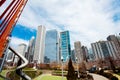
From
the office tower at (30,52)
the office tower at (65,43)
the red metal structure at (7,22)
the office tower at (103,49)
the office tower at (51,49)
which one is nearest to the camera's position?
the red metal structure at (7,22)

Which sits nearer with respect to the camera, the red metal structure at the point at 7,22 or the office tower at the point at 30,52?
the red metal structure at the point at 7,22

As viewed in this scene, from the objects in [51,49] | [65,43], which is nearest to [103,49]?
[65,43]

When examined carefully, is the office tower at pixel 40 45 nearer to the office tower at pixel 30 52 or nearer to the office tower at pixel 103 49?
the office tower at pixel 30 52

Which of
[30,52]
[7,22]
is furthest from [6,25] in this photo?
[30,52]

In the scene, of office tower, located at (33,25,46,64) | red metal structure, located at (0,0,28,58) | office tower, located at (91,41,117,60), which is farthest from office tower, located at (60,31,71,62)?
red metal structure, located at (0,0,28,58)

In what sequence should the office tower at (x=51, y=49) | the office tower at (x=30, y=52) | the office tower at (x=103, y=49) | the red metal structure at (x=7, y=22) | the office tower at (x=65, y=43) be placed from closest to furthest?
1. the red metal structure at (x=7, y=22)
2. the office tower at (x=30, y=52)
3. the office tower at (x=103, y=49)
4. the office tower at (x=51, y=49)
5. the office tower at (x=65, y=43)

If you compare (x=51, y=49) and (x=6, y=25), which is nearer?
(x=6, y=25)

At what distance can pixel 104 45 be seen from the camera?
171750 millimetres

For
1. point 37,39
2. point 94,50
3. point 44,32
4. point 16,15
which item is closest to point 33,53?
point 37,39

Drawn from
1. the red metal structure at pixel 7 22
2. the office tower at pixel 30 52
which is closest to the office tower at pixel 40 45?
the office tower at pixel 30 52

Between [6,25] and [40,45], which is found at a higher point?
[40,45]

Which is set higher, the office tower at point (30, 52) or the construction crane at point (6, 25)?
the office tower at point (30, 52)

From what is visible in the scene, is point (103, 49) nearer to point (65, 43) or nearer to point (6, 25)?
point (65, 43)

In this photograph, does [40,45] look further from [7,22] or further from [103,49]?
[7,22]
